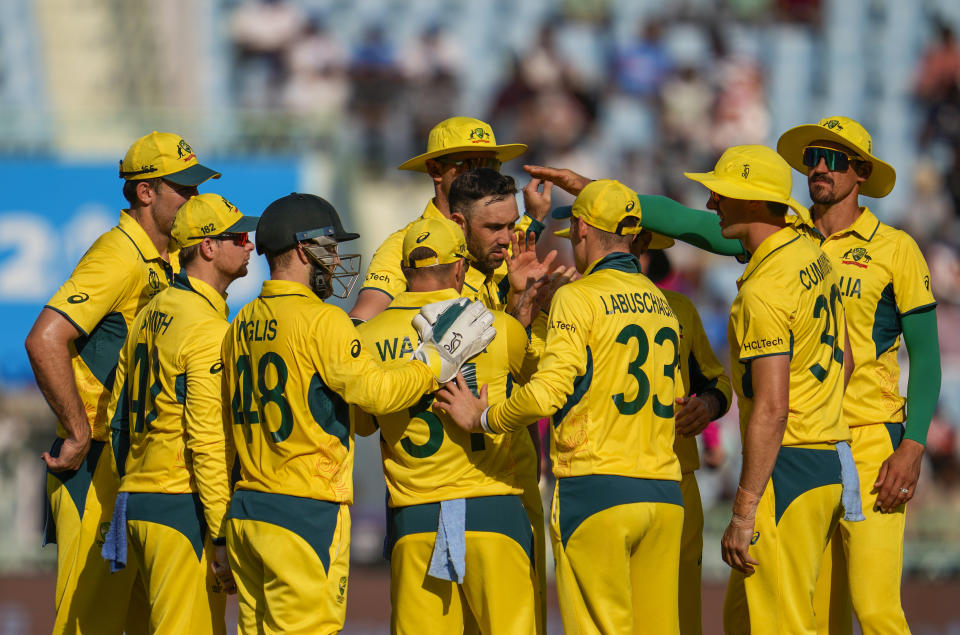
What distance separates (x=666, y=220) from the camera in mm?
6145

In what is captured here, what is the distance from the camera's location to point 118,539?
5.21m

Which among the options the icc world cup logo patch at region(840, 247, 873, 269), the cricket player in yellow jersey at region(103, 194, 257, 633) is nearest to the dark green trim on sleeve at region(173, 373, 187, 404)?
the cricket player in yellow jersey at region(103, 194, 257, 633)

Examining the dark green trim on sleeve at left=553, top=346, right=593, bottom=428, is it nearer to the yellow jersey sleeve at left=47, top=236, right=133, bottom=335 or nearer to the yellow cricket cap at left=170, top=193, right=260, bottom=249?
the yellow cricket cap at left=170, top=193, right=260, bottom=249

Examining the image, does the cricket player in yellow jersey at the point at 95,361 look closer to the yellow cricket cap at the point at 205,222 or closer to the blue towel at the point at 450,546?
the yellow cricket cap at the point at 205,222

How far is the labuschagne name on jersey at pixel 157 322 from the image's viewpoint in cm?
511

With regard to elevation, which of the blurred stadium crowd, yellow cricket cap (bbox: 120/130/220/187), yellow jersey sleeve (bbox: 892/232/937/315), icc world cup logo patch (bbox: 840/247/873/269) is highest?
the blurred stadium crowd

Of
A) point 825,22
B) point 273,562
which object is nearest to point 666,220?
point 273,562

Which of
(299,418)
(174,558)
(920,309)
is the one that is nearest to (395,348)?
(299,418)

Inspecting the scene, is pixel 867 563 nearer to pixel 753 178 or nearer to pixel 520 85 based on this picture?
pixel 753 178

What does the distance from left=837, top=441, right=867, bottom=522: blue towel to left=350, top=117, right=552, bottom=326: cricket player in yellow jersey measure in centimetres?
175

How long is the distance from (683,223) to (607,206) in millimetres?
1174

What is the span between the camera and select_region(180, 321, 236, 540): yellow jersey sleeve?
4961 mm

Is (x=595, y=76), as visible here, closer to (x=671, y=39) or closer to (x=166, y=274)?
(x=671, y=39)

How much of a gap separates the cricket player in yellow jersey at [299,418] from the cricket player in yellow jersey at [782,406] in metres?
1.14
